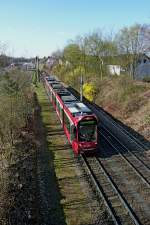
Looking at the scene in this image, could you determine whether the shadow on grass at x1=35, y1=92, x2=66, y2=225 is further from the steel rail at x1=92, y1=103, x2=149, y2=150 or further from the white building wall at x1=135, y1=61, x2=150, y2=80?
the white building wall at x1=135, y1=61, x2=150, y2=80

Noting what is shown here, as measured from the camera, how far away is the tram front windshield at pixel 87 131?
85.9 feet

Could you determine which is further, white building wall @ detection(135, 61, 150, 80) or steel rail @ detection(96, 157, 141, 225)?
white building wall @ detection(135, 61, 150, 80)

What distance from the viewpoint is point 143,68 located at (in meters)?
75.2

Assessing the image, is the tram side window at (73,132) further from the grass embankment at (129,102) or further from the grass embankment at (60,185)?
the grass embankment at (129,102)

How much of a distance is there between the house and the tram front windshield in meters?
49.0

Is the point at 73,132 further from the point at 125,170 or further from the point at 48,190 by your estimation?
the point at 48,190

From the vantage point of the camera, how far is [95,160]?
26297 mm

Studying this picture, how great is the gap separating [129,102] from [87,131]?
1916 centimetres

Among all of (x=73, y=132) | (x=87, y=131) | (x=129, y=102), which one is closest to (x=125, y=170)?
(x=87, y=131)

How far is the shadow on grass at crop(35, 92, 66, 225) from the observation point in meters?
17.7

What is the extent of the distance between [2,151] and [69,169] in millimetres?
4376

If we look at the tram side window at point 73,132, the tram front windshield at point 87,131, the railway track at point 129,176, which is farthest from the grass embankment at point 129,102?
the tram side window at point 73,132

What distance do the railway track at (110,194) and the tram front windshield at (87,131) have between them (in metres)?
1.42

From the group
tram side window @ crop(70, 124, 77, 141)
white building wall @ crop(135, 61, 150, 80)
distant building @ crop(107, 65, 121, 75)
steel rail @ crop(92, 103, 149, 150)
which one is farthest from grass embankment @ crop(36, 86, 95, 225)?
white building wall @ crop(135, 61, 150, 80)
